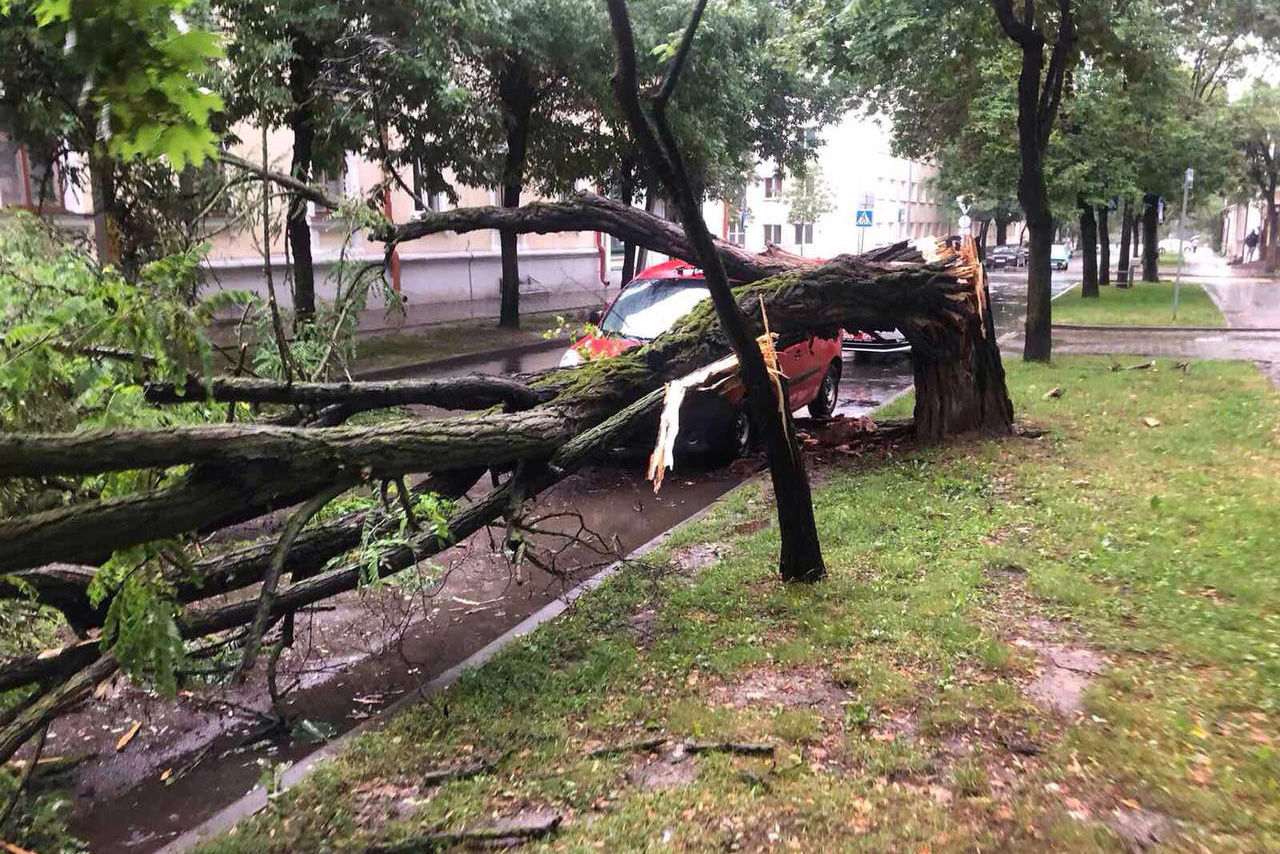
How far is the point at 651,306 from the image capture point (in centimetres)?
1000

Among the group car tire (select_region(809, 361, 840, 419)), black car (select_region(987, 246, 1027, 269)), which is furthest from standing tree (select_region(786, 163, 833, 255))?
car tire (select_region(809, 361, 840, 419))

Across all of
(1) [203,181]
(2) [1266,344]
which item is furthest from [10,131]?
(2) [1266,344]

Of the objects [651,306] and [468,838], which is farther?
[651,306]

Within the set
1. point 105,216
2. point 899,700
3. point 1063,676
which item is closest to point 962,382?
point 1063,676

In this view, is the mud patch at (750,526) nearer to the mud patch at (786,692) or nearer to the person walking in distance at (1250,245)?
the mud patch at (786,692)

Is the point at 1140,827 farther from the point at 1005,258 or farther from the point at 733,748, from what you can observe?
the point at 1005,258

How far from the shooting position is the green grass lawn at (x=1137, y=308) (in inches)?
806

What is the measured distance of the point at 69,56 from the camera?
2688mm

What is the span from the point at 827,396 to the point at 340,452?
8641mm

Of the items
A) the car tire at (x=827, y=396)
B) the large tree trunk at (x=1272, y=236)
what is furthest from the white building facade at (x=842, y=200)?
the car tire at (x=827, y=396)

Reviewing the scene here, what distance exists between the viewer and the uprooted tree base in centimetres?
302

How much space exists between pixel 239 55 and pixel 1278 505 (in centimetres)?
1125

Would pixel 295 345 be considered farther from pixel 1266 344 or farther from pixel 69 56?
pixel 1266 344

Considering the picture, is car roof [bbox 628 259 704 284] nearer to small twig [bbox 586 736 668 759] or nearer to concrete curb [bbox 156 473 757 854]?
concrete curb [bbox 156 473 757 854]
